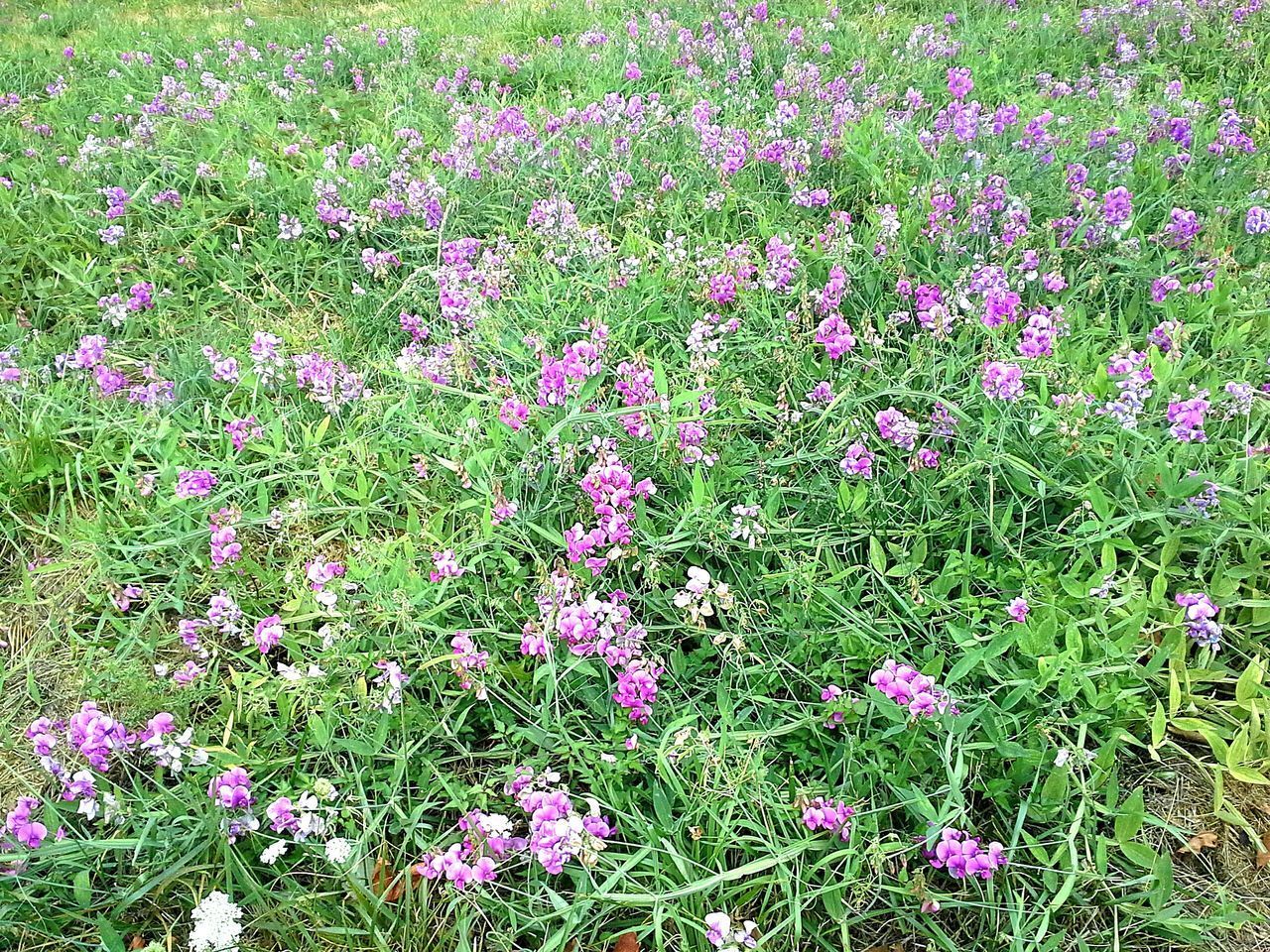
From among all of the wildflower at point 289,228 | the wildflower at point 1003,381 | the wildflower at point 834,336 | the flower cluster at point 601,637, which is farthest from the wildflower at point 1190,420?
the wildflower at point 289,228

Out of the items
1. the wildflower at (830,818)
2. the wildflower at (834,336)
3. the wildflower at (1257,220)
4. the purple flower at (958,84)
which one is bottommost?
the wildflower at (830,818)

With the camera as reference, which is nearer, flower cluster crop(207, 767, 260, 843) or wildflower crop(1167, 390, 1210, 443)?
flower cluster crop(207, 767, 260, 843)

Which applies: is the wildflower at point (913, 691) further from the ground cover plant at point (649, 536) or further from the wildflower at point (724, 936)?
the wildflower at point (724, 936)

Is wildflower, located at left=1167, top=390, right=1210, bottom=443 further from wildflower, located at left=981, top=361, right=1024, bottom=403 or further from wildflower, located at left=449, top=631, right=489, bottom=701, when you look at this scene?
wildflower, located at left=449, top=631, right=489, bottom=701

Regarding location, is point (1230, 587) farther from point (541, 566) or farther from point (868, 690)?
point (541, 566)

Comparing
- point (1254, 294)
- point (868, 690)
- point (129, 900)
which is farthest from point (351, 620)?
point (1254, 294)

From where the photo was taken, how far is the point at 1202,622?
5.76 feet

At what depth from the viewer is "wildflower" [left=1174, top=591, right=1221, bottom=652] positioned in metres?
1.74

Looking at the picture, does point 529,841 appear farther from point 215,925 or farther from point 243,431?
point 243,431

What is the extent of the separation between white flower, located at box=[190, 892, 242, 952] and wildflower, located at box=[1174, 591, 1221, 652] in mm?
1970

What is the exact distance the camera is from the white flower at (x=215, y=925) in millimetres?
1343

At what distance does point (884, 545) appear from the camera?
2.16 meters

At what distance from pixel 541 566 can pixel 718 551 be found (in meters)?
0.47

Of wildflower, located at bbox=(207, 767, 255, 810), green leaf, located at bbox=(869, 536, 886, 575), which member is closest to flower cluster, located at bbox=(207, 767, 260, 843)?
wildflower, located at bbox=(207, 767, 255, 810)
